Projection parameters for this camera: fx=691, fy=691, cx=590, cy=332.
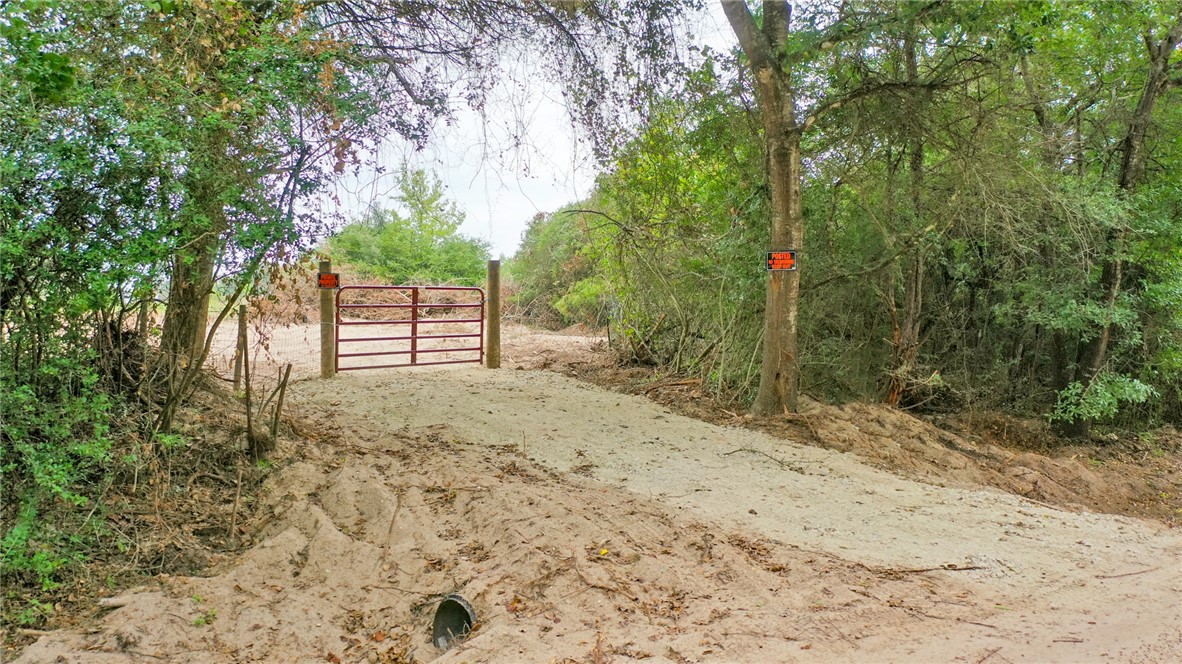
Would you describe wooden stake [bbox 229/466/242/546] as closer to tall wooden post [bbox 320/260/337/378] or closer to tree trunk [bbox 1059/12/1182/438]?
tall wooden post [bbox 320/260/337/378]

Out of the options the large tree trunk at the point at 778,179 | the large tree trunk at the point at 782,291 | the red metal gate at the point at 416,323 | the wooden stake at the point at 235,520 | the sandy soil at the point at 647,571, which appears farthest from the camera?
the red metal gate at the point at 416,323

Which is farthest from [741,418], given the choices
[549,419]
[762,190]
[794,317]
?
[762,190]

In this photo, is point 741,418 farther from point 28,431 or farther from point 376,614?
point 28,431

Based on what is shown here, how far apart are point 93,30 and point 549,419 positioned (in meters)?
4.78

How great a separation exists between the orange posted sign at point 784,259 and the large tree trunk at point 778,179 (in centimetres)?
10

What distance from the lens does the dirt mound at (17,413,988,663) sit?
303 centimetres

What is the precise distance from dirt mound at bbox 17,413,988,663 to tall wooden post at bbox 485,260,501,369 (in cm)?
587

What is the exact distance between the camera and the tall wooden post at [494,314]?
10.2 metres

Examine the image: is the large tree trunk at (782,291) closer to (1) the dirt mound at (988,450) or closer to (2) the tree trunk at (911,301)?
(1) the dirt mound at (988,450)

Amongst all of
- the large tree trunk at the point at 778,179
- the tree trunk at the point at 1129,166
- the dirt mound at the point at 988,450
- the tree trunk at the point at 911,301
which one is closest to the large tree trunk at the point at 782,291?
the large tree trunk at the point at 778,179

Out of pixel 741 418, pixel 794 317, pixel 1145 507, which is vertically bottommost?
pixel 1145 507

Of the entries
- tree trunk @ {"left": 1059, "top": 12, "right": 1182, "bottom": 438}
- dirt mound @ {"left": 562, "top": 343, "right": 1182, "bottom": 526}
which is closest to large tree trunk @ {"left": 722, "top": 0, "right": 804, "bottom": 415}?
dirt mound @ {"left": 562, "top": 343, "right": 1182, "bottom": 526}

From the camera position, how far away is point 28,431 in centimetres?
339

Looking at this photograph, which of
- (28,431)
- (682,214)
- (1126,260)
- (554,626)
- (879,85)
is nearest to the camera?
(554,626)
